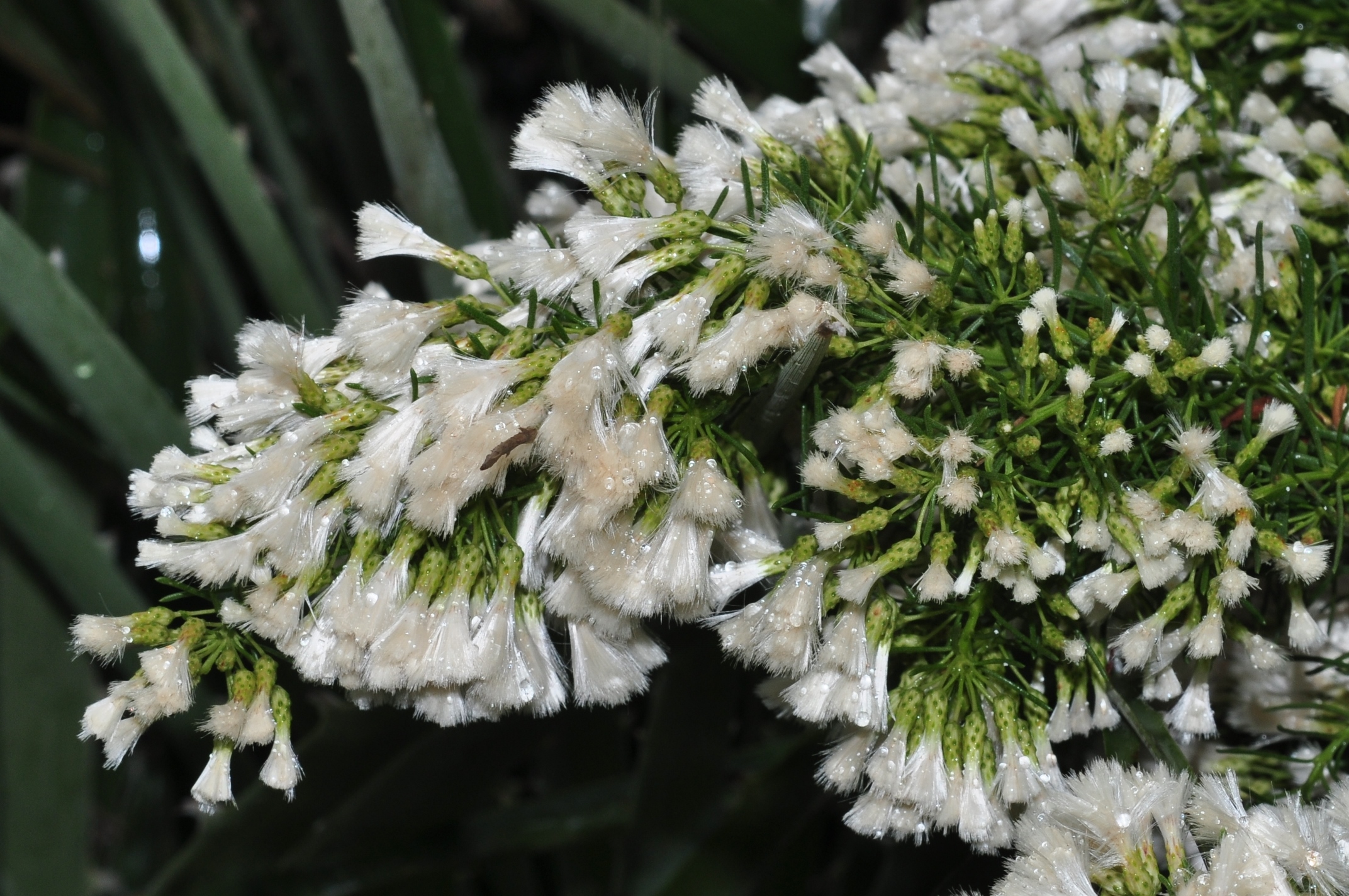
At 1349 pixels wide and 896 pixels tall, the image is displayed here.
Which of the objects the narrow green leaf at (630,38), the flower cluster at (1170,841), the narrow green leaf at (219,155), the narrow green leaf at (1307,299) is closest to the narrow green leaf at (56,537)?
the narrow green leaf at (219,155)

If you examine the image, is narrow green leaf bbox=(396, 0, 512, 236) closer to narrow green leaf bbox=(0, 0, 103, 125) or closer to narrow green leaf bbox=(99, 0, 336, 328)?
narrow green leaf bbox=(99, 0, 336, 328)

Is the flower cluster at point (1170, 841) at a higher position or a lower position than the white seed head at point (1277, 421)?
lower

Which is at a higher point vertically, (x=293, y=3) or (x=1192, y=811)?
(x=293, y=3)

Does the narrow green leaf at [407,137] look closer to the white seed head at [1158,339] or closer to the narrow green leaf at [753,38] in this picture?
the narrow green leaf at [753,38]

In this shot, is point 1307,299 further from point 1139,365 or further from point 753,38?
point 753,38

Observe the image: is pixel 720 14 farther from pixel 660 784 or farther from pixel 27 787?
pixel 27 787

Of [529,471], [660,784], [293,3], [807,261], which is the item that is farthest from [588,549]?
[293,3]

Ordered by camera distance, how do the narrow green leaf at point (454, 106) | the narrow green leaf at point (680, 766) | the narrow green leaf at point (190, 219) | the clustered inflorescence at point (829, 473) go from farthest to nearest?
the narrow green leaf at point (190, 219)
the narrow green leaf at point (454, 106)
the narrow green leaf at point (680, 766)
the clustered inflorescence at point (829, 473)
